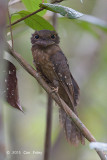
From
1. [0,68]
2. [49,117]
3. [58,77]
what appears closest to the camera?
[0,68]

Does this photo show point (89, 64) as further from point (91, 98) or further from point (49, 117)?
point (49, 117)

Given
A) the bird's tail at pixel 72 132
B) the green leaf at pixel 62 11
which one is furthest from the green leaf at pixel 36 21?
the bird's tail at pixel 72 132

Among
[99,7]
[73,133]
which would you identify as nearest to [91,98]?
[99,7]

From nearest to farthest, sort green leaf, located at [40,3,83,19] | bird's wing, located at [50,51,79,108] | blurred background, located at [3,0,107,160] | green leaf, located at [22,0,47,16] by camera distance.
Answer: green leaf, located at [40,3,83,19] → green leaf, located at [22,0,47,16] → bird's wing, located at [50,51,79,108] → blurred background, located at [3,0,107,160]

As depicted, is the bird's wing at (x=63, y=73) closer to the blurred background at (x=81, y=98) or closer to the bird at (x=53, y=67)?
the bird at (x=53, y=67)

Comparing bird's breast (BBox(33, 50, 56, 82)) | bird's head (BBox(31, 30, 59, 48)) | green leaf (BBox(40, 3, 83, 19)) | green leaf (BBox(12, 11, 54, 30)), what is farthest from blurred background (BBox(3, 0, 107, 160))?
green leaf (BBox(40, 3, 83, 19))

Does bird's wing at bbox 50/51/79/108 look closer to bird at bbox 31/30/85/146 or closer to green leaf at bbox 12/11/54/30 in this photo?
bird at bbox 31/30/85/146

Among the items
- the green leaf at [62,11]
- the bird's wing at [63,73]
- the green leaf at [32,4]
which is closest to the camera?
the green leaf at [62,11]

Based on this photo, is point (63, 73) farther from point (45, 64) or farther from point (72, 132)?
point (72, 132)

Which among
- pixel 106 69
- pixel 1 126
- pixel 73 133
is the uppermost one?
pixel 1 126
